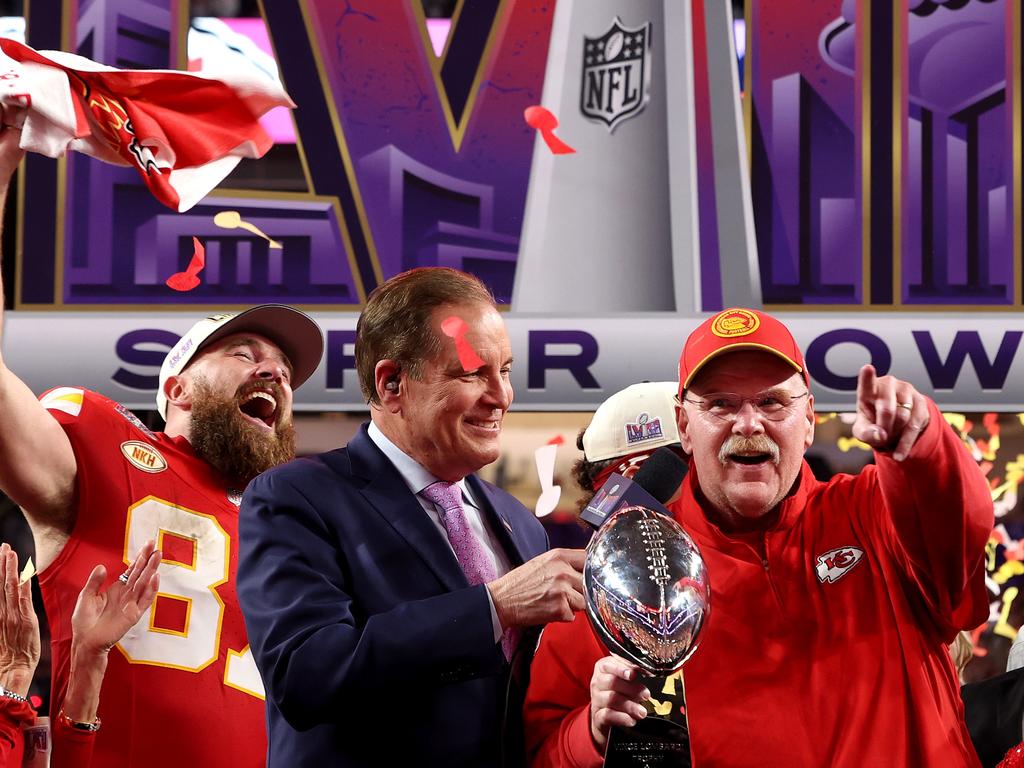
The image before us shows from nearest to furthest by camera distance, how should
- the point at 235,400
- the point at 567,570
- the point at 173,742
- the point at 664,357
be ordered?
the point at 567,570 → the point at 173,742 → the point at 235,400 → the point at 664,357

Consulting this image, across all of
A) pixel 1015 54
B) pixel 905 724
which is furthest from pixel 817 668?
pixel 1015 54

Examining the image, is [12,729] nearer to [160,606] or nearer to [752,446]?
[160,606]

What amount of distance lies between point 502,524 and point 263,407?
1.48 meters

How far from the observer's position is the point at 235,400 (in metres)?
3.40

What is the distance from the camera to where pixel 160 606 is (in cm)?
302

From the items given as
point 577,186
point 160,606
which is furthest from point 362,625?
point 577,186

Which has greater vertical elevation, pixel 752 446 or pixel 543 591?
pixel 752 446

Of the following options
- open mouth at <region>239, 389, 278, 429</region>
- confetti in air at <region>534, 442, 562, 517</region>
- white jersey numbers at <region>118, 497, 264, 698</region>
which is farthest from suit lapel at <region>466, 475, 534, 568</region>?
confetti in air at <region>534, 442, 562, 517</region>

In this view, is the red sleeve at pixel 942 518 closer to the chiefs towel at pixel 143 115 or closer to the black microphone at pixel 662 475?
the black microphone at pixel 662 475

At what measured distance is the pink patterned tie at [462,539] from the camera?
2070 millimetres

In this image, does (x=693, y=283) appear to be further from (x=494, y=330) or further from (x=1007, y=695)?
(x=494, y=330)

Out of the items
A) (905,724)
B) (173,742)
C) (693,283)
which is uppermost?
(693,283)

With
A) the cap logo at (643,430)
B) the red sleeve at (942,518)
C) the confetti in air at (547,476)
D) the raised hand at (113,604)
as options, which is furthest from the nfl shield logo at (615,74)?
the red sleeve at (942,518)

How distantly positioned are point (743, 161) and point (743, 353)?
3.05 meters
